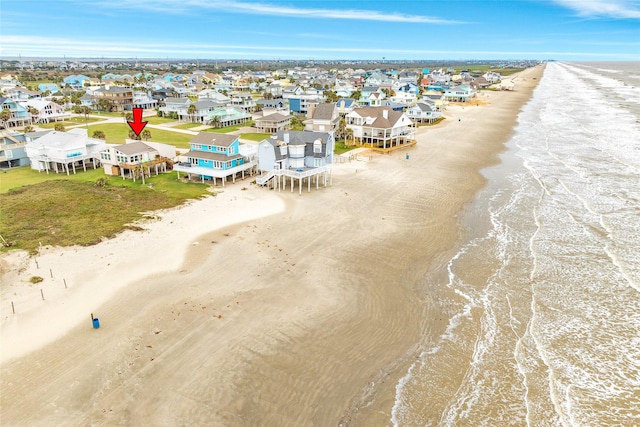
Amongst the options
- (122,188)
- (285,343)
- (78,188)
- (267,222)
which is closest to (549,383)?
(285,343)

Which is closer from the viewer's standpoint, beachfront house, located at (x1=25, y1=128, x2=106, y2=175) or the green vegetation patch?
beachfront house, located at (x1=25, y1=128, x2=106, y2=175)

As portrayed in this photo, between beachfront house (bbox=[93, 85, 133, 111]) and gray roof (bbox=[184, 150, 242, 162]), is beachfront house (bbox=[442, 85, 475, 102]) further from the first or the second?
gray roof (bbox=[184, 150, 242, 162])

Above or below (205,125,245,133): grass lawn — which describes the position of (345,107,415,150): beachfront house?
above

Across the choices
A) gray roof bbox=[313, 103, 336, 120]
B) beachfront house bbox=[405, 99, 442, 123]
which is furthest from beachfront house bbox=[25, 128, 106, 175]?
beachfront house bbox=[405, 99, 442, 123]

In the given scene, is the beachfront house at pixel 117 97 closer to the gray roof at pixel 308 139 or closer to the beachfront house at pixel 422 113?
the beachfront house at pixel 422 113

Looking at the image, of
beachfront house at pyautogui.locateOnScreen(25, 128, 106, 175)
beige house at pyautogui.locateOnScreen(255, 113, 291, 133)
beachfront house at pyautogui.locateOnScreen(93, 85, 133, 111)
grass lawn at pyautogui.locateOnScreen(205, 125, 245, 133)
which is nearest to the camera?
beachfront house at pyautogui.locateOnScreen(25, 128, 106, 175)

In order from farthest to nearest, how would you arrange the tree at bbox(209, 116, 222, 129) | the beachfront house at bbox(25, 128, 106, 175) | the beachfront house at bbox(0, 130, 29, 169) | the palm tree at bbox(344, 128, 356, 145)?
1. the tree at bbox(209, 116, 222, 129)
2. the palm tree at bbox(344, 128, 356, 145)
3. the beachfront house at bbox(0, 130, 29, 169)
4. the beachfront house at bbox(25, 128, 106, 175)
